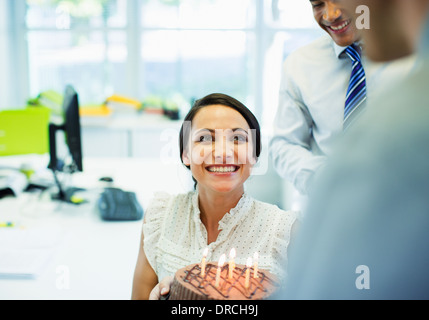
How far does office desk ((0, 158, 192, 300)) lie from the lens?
1499 mm

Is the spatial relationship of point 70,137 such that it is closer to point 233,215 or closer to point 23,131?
point 23,131

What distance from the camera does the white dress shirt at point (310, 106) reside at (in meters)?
1.46

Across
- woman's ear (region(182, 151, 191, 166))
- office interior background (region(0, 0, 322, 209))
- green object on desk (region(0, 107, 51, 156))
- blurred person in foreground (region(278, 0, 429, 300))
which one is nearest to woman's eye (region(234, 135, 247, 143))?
woman's ear (region(182, 151, 191, 166))

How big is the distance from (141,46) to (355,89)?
10.2ft

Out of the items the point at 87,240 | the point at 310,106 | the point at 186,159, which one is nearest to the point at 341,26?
the point at 310,106

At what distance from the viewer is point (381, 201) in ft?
1.64

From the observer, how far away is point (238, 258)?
121 centimetres

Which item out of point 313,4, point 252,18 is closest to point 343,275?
point 313,4

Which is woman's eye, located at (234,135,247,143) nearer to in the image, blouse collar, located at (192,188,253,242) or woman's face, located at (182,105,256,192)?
woman's face, located at (182,105,256,192)

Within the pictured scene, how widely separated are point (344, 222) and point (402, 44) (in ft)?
0.71

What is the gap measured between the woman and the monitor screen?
41.1 inches

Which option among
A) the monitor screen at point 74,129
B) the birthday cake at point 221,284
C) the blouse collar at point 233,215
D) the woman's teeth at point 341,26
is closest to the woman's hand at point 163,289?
the birthday cake at point 221,284
